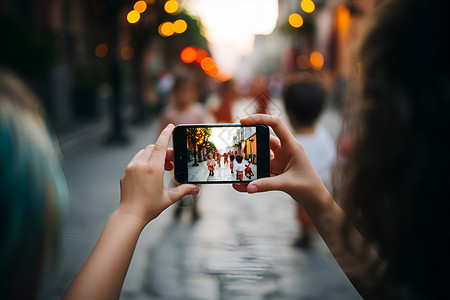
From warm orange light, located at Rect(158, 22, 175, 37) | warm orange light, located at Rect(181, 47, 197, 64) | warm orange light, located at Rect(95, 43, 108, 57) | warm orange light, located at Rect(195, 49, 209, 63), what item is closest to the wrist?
warm orange light, located at Rect(158, 22, 175, 37)

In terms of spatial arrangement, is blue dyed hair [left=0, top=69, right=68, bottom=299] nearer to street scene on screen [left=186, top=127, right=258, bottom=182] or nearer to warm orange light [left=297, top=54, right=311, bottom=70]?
street scene on screen [left=186, top=127, right=258, bottom=182]

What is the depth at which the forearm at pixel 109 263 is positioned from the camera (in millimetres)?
997

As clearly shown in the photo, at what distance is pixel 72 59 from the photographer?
1738cm

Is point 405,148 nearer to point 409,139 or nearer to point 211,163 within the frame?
point 409,139

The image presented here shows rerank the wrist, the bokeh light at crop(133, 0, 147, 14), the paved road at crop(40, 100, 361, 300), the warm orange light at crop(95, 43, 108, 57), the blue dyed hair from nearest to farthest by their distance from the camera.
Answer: the blue dyed hair → the wrist → the paved road at crop(40, 100, 361, 300) → the bokeh light at crop(133, 0, 147, 14) → the warm orange light at crop(95, 43, 108, 57)

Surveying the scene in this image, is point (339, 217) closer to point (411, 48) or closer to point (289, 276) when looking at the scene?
point (411, 48)

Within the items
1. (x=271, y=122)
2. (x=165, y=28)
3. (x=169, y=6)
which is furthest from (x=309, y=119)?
(x=165, y=28)

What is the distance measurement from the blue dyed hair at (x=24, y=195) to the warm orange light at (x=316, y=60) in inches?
1178

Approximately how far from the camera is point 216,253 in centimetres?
325

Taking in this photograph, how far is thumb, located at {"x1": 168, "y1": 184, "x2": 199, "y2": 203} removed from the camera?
121 centimetres

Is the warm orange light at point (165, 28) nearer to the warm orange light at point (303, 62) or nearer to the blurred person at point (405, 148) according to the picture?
the blurred person at point (405, 148)

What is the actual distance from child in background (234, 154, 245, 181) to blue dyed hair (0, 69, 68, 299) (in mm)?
555

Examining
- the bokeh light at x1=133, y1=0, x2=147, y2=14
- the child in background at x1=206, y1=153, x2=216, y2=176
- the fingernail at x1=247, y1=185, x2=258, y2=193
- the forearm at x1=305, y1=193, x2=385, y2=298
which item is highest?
the bokeh light at x1=133, y1=0, x2=147, y2=14

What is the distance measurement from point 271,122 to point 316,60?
31677mm
